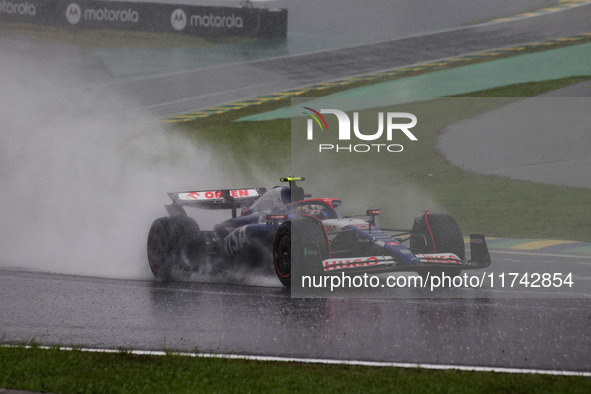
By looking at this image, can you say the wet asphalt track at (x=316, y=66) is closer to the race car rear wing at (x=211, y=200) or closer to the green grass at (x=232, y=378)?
the race car rear wing at (x=211, y=200)

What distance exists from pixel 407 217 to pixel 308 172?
17.0ft

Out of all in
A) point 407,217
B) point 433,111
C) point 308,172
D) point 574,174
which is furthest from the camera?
point 433,111

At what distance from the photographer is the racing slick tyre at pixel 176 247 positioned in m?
11.2

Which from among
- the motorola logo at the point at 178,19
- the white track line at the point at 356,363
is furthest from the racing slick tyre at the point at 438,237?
the motorola logo at the point at 178,19

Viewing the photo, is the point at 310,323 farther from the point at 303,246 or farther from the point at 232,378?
the point at 232,378

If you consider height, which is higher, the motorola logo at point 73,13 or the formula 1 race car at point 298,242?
the motorola logo at point 73,13

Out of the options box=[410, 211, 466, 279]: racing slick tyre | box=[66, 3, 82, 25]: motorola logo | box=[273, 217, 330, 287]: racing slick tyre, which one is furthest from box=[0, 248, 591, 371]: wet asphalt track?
box=[66, 3, 82, 25]: motorola logo

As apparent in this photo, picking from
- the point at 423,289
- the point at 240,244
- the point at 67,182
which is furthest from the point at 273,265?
the point at 67,182

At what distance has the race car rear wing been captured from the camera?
478 inches

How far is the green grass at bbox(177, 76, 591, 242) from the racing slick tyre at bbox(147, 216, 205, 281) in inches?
221

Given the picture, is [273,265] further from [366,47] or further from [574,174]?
[366,47]

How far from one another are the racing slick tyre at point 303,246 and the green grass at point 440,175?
233 inches

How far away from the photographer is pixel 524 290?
10.2m

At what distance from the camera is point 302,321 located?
27.4 feet
